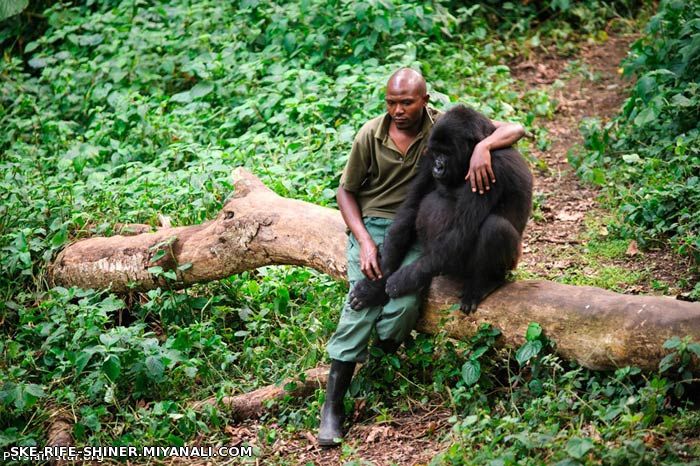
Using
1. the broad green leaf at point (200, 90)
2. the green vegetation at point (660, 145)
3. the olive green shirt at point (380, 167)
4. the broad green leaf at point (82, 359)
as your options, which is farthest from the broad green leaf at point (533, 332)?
the broad green leaf at point (200, 90)

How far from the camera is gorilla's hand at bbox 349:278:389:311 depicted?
4.92 metres

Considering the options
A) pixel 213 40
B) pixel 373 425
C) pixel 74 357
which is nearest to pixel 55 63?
pixel 213 40

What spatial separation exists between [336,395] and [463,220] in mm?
1291

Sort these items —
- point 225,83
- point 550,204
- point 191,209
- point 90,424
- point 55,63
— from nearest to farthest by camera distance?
point 90,424 < point 191,209 < point 550,204 < point 225,83 < point 55,63

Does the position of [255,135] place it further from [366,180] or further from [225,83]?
[366,180]

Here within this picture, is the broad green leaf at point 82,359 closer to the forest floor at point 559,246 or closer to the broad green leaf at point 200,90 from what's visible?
the forest floor at point 559,246

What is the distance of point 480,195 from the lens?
15.3ft

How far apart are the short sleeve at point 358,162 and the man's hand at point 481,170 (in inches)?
28.3

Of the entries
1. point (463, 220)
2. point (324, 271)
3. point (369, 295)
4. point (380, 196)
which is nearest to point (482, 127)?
point (463, 220)

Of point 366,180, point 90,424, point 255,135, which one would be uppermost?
point 366,180

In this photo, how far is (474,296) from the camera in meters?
4.72

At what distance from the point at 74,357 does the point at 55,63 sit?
5584mm

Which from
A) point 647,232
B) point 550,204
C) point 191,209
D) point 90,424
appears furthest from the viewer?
point 550,204

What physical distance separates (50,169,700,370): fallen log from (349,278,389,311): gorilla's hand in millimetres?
290
